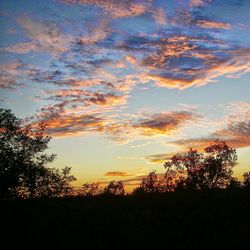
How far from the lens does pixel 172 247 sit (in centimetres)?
1895

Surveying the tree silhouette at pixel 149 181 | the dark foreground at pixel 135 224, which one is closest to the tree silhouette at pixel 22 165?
the dark foreground at pixel 135 224

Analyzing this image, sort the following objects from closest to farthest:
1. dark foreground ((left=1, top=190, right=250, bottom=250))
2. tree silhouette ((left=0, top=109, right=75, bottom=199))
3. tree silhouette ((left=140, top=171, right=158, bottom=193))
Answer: dark foreground ((left=1, top=190, right=250, bottom=250)), tree silhouette ((left=0, top=109, right=75, bottom=199)), tree silhouette ((left=140, top=171, right=158, bottom=193))

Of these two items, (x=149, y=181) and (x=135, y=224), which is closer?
(x=135, y=224)

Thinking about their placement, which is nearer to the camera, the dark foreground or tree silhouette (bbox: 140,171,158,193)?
the dark foreground

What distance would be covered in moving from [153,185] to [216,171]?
32965 millimetres

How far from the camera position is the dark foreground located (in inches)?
769

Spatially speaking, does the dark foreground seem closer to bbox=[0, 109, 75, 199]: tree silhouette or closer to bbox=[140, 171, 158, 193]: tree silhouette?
bbox=[0, 109, 75, 199]: tree silhouette

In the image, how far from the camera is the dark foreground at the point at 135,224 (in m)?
19.5

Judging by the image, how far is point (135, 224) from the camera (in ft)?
74.7

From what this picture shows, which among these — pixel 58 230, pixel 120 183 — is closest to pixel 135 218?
pixel 58 230

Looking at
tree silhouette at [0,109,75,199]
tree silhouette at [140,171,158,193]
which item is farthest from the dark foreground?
tree silhouette at [140,171,158,193]

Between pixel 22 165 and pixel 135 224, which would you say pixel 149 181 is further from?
pixel 135 224

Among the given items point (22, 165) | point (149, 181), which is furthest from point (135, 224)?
point (149, 181)

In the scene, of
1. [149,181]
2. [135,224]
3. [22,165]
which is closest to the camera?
[135,224]
